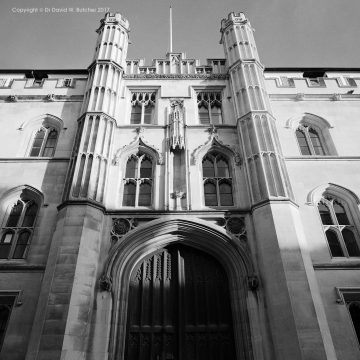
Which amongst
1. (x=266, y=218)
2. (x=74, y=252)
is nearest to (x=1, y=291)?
(x=74, y=252)

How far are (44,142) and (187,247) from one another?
7.03 meters

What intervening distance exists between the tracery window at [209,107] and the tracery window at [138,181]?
3.21 metres

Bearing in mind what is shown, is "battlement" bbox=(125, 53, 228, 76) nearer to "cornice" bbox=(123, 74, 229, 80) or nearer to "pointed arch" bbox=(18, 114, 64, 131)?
"cornice" bbox=(123, 74, 229, 80)

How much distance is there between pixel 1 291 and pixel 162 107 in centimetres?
857

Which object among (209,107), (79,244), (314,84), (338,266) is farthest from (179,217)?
(314,84)

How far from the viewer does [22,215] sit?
34.6ft

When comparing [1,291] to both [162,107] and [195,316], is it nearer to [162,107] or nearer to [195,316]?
[195,316]

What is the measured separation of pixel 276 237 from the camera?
8867 mm

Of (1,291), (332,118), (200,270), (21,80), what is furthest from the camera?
(21,80)

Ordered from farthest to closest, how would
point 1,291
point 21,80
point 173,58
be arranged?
point 173,58 < point 21,80 < point 1,291

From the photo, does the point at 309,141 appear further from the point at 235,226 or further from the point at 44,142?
the point at 44,142

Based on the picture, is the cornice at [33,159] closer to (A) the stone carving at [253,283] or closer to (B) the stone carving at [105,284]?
(B) the stone carving at [105,284]

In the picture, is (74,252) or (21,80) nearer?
(74,252)

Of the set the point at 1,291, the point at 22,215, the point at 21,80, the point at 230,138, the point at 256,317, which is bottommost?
the point at 256,317
